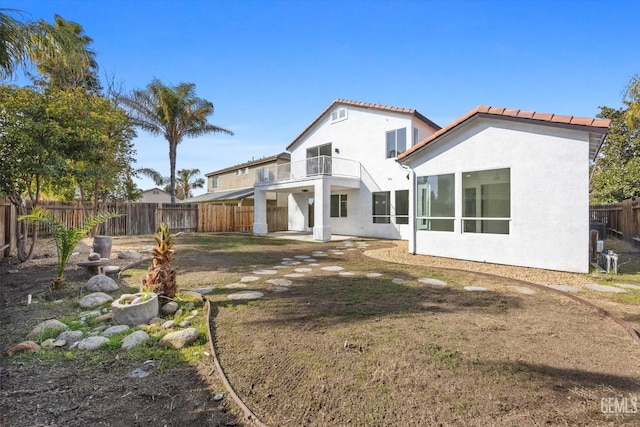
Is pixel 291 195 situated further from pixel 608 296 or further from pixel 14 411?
pixel 14 411

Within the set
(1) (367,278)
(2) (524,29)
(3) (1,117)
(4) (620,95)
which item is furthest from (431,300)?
(4) (620,95)

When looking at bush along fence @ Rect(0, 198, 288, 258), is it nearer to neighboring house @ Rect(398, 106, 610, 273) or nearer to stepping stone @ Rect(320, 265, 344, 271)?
stepping stone @ Rect(320, 265, 344, 271)

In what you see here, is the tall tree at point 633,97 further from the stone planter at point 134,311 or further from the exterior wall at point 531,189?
the stone planter at point 134,311

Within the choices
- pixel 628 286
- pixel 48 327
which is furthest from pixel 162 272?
pixel 628 286

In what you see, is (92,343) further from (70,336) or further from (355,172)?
(355,172)

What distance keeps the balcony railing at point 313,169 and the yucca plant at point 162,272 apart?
36.9 ft

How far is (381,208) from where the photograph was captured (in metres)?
16.2

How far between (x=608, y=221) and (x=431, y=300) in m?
17.6

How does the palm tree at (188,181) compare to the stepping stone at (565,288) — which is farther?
the palm tree at (188,181)

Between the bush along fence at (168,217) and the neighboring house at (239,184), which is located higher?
the neighboring house at (239,184)

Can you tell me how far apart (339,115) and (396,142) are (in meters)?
4.39

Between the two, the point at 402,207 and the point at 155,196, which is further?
the point at 155,196

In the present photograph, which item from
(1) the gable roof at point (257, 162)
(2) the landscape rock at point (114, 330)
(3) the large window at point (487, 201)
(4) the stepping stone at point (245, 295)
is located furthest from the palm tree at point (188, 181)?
(2) the landscape rock at point (114, 330)

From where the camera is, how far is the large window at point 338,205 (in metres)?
18.1
